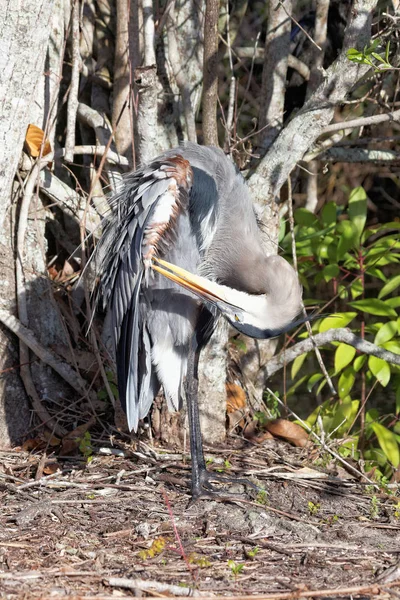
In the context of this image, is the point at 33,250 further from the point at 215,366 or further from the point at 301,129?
the point at 301,129

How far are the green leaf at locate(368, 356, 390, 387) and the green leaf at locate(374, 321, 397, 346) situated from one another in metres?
0.10

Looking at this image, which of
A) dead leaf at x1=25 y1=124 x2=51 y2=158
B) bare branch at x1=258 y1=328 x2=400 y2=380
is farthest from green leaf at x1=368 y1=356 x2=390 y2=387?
dead leaf at x1=25 y1=124 x2=51 y2=158

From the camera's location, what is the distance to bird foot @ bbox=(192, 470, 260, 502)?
11.6 feet

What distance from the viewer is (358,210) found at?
4469 mm

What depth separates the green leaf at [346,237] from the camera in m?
4.39

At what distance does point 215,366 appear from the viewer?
4.16 metres

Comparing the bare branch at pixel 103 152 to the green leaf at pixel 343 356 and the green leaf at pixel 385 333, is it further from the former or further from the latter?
the green leaf at pixel 385 333

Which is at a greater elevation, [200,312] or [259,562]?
[200,312]

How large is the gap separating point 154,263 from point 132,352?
446 mm

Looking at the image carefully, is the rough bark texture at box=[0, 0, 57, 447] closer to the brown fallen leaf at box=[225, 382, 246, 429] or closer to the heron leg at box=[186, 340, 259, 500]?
the heron leg at box=[186, 340, 259, 500]

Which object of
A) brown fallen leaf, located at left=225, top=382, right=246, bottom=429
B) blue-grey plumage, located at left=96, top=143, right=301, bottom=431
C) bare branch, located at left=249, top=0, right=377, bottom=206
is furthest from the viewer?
brown fallen leaf, located at left=225, top=382, right=246, bottom=429

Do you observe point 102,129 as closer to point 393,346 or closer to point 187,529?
point 393,346

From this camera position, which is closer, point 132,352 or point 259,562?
point 259,562

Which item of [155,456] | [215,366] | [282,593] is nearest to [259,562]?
[282,593]
